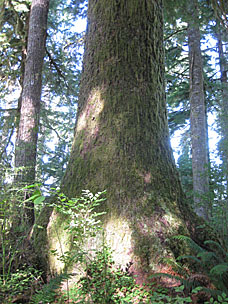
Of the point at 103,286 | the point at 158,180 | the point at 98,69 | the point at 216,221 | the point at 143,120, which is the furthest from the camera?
the point at 216,221

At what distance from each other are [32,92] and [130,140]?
518 cm

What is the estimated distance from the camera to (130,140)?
11.0ft

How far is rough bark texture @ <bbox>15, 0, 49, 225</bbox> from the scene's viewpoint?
6.79 metres

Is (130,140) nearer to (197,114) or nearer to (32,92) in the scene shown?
(32,92)

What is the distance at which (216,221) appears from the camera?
16.7 ft

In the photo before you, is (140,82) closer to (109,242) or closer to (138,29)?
(138,29)

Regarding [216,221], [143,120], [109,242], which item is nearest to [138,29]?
[143,120]

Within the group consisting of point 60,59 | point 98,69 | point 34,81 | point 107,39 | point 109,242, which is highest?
point 60,59

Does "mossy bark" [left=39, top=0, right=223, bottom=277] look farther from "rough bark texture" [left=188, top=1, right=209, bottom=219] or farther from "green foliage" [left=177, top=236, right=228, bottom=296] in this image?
"rough bark texture" [left=188, top=1, right=209, bottom=219]

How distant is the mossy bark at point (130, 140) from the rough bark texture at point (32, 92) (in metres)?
3.41

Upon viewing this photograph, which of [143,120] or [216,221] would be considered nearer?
[143,120]

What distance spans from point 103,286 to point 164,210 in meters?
1.04

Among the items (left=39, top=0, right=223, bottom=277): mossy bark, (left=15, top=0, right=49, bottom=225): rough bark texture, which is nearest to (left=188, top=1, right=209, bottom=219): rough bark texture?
(left=15, top=0, right=49, bottom=225): rough bark texture

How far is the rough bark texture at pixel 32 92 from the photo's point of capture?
22.3ft
